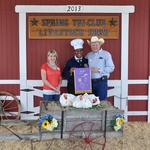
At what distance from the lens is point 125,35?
680 cm

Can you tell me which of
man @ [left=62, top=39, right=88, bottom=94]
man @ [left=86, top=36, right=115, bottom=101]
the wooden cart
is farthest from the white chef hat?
the wooden cart

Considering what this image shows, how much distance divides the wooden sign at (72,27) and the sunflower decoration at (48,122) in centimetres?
242

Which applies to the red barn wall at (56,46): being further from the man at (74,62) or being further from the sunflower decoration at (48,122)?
the sunflower decoration at (48,122)

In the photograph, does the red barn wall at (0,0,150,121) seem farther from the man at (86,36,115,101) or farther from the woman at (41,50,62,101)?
the woman at (41,50,62,101)

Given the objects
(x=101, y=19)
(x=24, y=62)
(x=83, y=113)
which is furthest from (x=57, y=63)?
(x=83, y=113)

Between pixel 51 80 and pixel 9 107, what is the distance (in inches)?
42.2

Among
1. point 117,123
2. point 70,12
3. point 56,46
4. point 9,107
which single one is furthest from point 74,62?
point 117,123

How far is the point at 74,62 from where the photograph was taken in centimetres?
646

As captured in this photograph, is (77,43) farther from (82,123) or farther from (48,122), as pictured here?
(48,122)

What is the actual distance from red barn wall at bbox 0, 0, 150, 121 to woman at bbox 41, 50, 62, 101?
0.55 metres

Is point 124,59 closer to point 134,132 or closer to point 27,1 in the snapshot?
point 134,132

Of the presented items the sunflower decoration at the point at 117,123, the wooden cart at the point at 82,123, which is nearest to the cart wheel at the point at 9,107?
the wooden cart at the point at 82,123

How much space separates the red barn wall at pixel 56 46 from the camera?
22.0 feet

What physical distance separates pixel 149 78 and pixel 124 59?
55 cm
